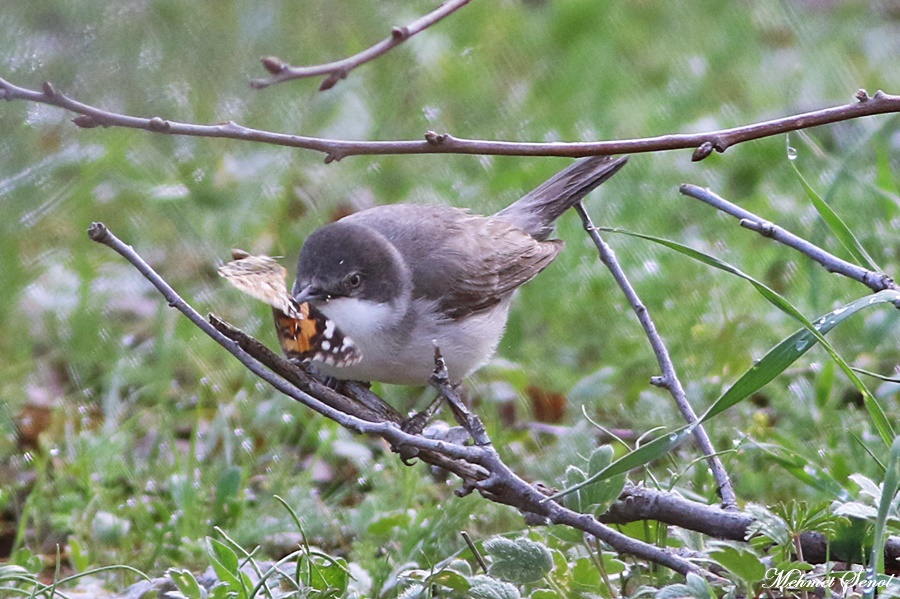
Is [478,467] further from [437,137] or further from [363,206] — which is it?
[363,206]

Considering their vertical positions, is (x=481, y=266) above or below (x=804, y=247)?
below

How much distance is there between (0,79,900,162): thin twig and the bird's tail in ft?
7.90

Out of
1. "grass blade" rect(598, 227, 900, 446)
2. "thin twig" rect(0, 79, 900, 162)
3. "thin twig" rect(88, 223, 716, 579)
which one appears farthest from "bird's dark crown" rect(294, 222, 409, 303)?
"grass blade" rect(598, 227, 900, 446)

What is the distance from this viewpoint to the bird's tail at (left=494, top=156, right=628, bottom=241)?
481 cm

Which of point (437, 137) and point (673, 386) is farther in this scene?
point (673, 386)

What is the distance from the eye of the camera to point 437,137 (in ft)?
7.30

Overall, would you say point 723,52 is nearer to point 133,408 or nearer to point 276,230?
point 276,230

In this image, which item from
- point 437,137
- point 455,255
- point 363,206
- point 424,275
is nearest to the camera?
point 437,137

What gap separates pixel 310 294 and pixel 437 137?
5.46 ft

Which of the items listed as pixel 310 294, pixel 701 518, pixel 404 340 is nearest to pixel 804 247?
pixel 701 518

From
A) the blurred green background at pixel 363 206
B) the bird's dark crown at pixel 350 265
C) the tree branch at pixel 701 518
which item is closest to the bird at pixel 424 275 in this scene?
the bird's dark crown at pixel 350 265

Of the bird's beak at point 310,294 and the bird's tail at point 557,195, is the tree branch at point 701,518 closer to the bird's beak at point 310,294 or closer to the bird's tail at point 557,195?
the bird's beak at point 310,294

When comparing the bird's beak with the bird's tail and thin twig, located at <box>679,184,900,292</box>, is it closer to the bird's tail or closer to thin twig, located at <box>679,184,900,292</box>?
the bird's tail

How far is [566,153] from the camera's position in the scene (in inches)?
90.2
